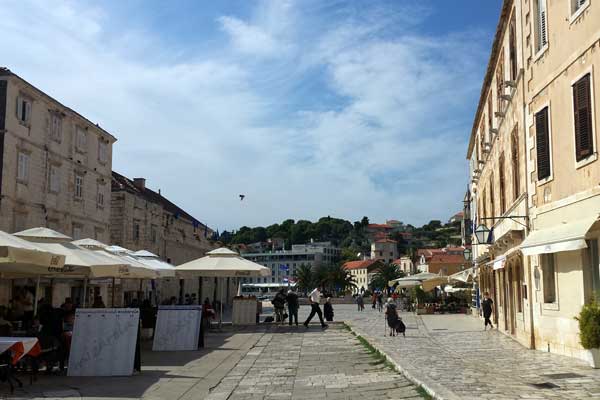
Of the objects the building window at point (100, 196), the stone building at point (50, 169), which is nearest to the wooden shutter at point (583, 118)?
the stone building at point (50, 169)

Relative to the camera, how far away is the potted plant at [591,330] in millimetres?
11438

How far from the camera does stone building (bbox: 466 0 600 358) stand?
12.6m

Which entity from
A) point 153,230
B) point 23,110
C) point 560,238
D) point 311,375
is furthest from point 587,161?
point 153,230

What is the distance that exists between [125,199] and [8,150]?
1333 centimetres

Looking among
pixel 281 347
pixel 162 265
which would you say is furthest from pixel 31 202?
pixel 281 347

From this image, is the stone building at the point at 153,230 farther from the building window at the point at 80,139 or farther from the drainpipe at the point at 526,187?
the drainpipe at the point at 526,187

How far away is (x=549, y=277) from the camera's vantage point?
49.4 ft

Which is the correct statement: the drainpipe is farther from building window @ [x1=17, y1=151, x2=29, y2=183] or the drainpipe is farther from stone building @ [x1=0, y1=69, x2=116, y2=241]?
building window @ [x1=17, y1=151, x2=29, y2=183]

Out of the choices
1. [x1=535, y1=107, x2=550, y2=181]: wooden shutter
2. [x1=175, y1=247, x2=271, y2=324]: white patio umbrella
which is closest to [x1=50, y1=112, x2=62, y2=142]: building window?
[x1=175, y1=247, x2=271, y2=324]: white patio umbrella

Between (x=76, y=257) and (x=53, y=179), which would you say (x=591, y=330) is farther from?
(x=53, y=179)

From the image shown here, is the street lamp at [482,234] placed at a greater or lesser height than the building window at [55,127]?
lesser

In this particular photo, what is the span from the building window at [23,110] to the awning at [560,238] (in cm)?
2182

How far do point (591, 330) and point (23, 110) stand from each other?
24.5 metres

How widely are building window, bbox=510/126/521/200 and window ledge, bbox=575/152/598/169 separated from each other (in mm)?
5072
